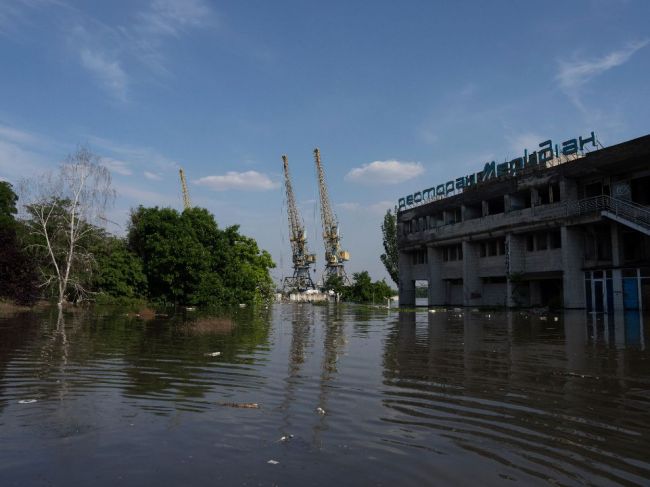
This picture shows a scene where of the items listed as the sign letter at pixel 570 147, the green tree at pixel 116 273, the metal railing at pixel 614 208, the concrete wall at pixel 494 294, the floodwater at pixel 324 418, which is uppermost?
the sign letter at pixel 570 147

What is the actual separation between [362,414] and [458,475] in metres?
2.30

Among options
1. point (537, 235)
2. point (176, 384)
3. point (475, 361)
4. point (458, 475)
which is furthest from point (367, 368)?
point (537, 235)

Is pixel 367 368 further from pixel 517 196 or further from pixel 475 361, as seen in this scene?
pixel 517 196

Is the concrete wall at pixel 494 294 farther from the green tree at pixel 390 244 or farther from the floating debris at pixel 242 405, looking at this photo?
the floating debris at pixel 242 405

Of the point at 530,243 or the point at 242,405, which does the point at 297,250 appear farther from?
the point at 242,405

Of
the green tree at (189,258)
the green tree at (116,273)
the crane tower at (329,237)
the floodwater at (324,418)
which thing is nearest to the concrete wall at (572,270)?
the floodwater at (324,418)

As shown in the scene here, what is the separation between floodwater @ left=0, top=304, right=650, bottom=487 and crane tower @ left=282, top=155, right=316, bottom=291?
11080cm

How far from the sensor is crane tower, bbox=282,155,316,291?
124 metres

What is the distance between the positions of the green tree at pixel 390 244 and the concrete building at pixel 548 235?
17492 millimetres

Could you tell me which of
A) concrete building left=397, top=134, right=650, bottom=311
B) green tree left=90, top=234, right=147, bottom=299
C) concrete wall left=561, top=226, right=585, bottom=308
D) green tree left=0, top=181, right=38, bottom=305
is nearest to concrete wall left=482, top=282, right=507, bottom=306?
concrete building left=397, top=134, right=650, bottom=311

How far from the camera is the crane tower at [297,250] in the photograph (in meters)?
124

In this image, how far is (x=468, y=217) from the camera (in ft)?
168

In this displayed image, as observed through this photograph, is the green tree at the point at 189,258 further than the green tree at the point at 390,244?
No

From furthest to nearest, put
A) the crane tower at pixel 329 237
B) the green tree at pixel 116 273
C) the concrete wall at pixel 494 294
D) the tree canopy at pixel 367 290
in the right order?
the crane tower at pixel 329 237 < the tree canopy at pixel 367 290 < the green tree at pixel 116 273 < the concrete wall at pixel 494 294
